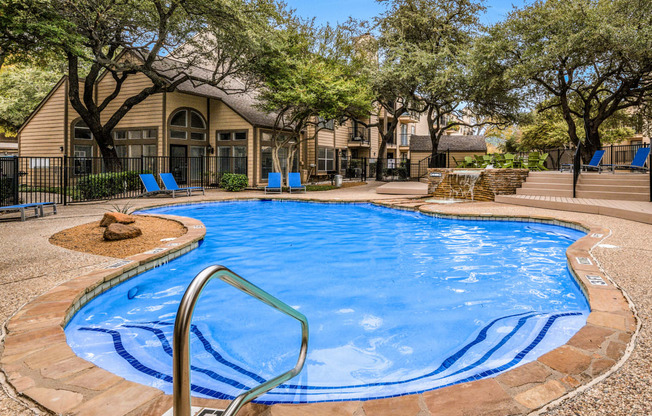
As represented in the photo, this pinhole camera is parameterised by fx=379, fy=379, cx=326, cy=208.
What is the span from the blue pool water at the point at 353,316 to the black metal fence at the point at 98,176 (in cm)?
697

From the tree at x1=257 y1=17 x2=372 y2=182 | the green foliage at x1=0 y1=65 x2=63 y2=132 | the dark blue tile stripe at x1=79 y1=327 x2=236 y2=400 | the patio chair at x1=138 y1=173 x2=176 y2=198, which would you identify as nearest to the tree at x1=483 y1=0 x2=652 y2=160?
the tree at x1=257 y1=17 x2=372 y2=182

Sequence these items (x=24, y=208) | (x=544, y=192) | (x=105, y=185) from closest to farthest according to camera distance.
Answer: (x=24, y=208)
(x=544, y=192)
(x=105, y=185)

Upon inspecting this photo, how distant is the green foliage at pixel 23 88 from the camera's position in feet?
83.3

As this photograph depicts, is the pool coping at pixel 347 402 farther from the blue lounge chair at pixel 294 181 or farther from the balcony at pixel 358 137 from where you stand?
the balcony at pixel 358 137

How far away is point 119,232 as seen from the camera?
236 inches

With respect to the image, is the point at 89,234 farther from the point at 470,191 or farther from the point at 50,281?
the point at 470,191

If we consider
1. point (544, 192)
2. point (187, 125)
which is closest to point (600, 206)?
point (544, 192)

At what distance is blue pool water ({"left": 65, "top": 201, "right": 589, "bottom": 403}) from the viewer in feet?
9.40

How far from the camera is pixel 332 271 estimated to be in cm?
576

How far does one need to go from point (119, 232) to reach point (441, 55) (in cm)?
1661

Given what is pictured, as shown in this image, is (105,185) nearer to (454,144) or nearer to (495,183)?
(495,183)

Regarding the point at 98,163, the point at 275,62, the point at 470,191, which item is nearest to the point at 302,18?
the point at 275,62

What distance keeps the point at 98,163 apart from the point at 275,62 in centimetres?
994

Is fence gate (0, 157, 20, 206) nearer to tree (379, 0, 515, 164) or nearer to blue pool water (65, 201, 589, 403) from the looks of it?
blue pool water (65, 201, 589, 403)
